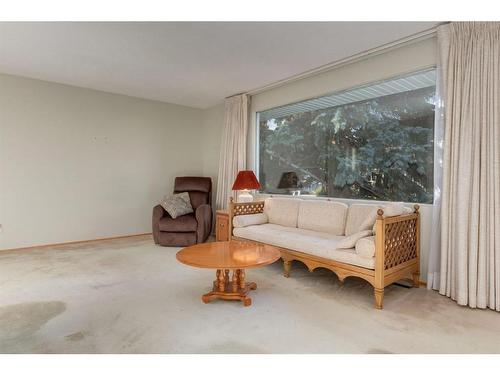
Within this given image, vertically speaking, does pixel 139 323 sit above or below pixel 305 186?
below

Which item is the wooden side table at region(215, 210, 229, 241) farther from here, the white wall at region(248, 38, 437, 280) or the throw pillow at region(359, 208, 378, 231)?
the throw pillow at region(359, 208, 378, 231)

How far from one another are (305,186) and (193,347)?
289cm

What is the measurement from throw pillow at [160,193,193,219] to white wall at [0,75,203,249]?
805mm

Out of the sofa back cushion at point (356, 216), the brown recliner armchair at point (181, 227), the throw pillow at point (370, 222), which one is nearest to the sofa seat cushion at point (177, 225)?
the brown recliner armchair at point (181, 227)

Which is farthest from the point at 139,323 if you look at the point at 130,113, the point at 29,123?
the point at 130,113

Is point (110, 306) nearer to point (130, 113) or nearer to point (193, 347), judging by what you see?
point (193, 347)

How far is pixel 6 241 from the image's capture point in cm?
412

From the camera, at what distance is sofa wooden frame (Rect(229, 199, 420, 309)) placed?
241 centimetres

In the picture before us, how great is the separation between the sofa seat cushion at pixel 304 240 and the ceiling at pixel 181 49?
79.2 inches

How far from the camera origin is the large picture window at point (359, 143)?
3.10 m

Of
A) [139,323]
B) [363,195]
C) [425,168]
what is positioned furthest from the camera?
[363,195]

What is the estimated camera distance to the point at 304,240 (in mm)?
3010

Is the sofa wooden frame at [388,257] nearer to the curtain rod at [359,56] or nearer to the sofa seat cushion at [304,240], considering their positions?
the sofa seat cushion at [304,240]
